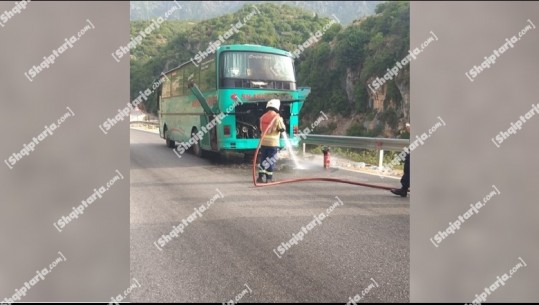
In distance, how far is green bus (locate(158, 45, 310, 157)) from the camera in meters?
9.42

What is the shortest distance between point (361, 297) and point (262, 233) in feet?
5.11

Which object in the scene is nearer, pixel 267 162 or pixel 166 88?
pixel 267 162

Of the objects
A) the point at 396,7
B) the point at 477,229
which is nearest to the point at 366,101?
the point at 396,7

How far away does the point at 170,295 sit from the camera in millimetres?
2959

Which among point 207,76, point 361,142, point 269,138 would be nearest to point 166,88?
point 207,76

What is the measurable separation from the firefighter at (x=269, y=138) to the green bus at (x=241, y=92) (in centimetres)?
205

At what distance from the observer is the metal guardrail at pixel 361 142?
7743 millimetres

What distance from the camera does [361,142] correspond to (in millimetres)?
8859

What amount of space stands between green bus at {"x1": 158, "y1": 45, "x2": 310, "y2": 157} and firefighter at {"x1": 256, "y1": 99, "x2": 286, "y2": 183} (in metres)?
2.05

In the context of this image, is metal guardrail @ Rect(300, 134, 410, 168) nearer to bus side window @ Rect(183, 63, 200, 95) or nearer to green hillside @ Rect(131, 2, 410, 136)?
bus side window @ Rect(183, 63, 200, 95)

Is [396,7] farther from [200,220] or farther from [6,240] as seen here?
[6,240]

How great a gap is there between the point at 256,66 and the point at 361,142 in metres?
2.84

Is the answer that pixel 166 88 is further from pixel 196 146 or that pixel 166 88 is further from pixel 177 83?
pixel 196 146

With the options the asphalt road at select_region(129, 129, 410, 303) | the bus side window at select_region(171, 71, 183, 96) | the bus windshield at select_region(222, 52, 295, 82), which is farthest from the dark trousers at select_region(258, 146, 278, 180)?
the bus side window at select_region(171, 71, 183, 96)
